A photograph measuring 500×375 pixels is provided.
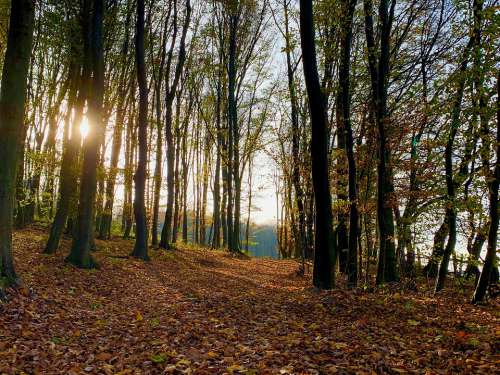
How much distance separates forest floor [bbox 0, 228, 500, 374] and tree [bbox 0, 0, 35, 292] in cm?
89

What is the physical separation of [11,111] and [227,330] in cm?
556

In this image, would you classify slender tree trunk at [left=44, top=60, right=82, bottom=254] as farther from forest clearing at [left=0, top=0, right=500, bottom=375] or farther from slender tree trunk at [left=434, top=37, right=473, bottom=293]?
slender tree trunk at [left=434, top=37, right=473, bottom=293]

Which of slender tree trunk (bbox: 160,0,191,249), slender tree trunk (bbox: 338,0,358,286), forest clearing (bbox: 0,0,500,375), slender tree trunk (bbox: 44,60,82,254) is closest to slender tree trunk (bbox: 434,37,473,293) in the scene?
forest clearing (bbox: 0,0,500,375)

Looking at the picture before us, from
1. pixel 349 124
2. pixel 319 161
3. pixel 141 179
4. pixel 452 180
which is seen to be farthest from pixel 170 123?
pixel 452 180

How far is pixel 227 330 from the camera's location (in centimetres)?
658

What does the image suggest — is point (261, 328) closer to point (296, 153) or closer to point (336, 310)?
point (336, 310)

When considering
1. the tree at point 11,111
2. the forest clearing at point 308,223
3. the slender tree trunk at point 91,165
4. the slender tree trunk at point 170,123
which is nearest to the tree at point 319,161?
the forest clearing at point 308,223

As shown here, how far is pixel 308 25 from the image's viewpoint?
9.36m

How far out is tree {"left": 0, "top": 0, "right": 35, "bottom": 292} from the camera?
23.1 feet

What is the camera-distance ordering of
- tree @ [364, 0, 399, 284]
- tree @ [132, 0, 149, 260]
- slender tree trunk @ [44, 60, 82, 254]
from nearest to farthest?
tree @ [364, 0, 399, 284]
slender tree trunk @ [44, 60, 82, 254]
tree @ [132, 0, 149, 260]

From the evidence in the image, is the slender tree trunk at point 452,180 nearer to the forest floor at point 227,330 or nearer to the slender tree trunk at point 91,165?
the forest floor at point 227,330

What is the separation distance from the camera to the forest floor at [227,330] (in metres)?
4.92

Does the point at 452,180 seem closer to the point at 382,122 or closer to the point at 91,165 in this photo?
the point at 382,122

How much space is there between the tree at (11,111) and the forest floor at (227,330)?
0.89 m
